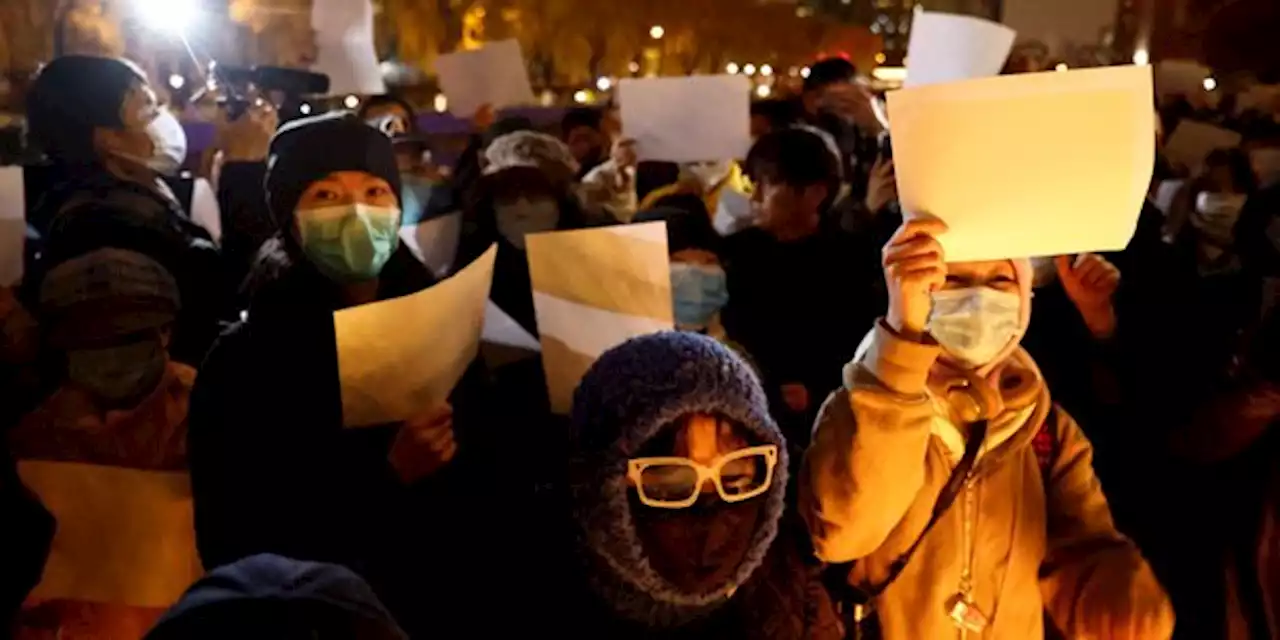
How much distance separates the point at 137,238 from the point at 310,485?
3.94 feet

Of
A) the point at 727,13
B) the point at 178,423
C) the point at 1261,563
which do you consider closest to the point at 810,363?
the point at 1261,563

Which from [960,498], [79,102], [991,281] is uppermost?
[79,102]

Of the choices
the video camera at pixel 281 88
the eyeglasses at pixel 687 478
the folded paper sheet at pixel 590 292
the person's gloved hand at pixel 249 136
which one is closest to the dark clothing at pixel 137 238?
the person's gloved hand at pixel 249 136

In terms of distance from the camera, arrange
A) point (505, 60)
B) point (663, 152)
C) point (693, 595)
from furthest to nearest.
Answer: point (505, 60) → point (663, 152) → point (693, 595)

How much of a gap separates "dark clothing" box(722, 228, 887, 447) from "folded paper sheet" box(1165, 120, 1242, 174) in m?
2.54

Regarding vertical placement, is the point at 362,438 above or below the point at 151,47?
below

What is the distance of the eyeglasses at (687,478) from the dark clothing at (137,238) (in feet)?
5.61

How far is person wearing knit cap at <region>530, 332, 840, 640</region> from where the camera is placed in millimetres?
1888

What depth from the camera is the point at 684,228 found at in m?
3.44

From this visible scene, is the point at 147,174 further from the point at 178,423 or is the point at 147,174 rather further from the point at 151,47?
the point at 151,47

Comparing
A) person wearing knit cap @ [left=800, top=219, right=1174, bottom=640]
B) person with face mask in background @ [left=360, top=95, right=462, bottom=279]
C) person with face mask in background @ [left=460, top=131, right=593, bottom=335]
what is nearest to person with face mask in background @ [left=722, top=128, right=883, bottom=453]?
person with face mask in background @ [left=460, top=131, right=593, bottom=335]

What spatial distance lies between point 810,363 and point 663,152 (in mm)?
1319

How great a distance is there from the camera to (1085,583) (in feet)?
6.40

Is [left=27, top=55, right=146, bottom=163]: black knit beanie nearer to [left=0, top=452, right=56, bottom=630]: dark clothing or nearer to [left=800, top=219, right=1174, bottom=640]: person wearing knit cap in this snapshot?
[left=0, top=452, right=56, bottom=630]: dark clothing
